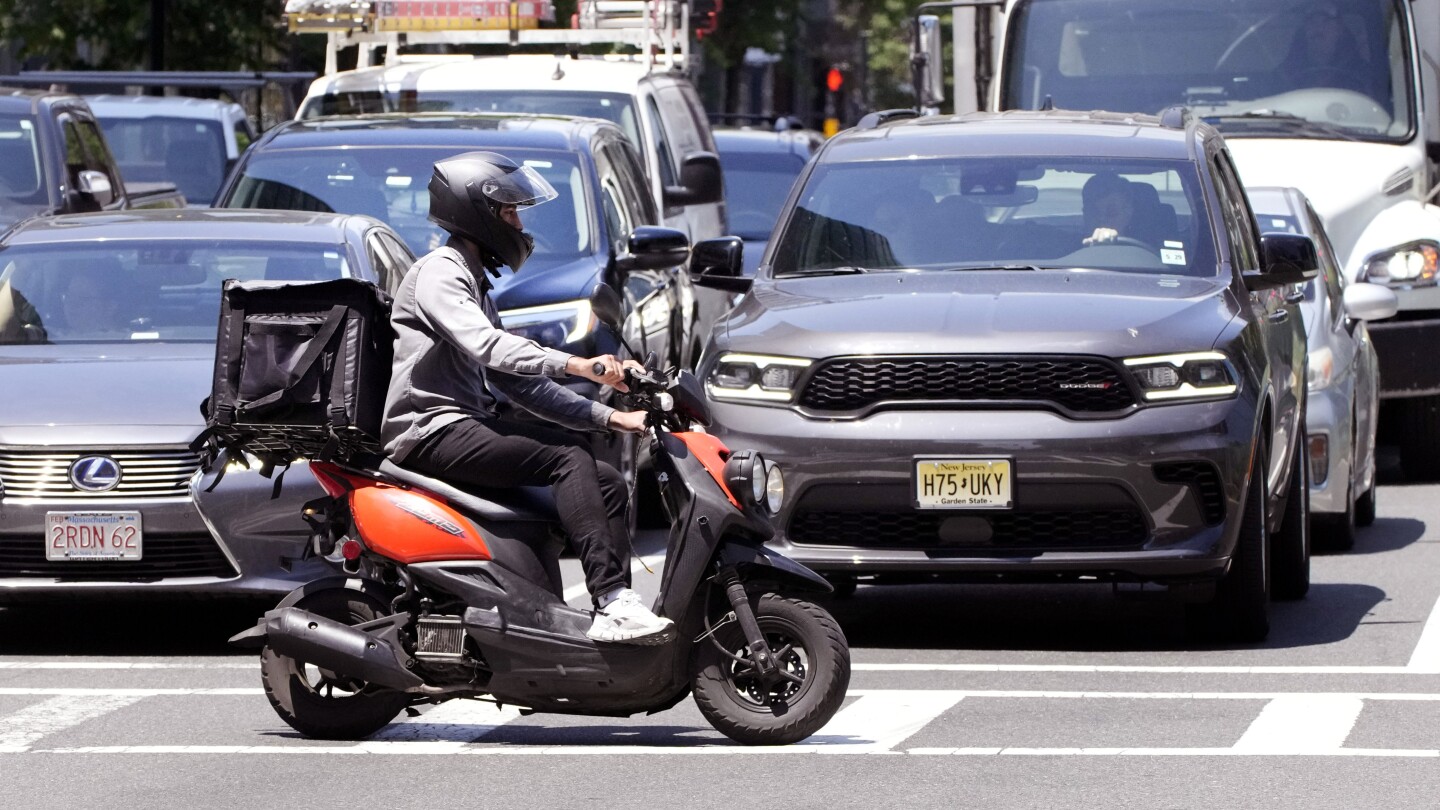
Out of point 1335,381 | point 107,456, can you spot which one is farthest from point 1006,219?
point 107,456

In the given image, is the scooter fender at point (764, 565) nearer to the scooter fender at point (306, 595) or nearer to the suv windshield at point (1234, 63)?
the scooter fender at point (306, 595)

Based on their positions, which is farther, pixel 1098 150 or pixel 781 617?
pixel 1098 150

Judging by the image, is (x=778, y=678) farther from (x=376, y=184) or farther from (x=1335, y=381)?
(x=376, y=184)

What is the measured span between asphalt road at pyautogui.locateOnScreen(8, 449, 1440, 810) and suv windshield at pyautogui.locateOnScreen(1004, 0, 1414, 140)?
6.24 metres

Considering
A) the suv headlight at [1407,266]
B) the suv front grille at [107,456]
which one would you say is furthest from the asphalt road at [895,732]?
the suv headlight at [1407,266]

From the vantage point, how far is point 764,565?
7812 mm

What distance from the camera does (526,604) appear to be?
7.88 meters

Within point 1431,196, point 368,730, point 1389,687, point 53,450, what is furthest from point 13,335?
point 1431,196

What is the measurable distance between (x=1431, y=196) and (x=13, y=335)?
8.86 m

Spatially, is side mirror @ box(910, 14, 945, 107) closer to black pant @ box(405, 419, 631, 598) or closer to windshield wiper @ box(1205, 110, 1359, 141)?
windshield wiper @ box(1205, 110, 1359, 141)

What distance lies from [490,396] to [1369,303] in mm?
6797

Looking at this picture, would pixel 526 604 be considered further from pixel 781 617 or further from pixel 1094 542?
pixel 1094 542

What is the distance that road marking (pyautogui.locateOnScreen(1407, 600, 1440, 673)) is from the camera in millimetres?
9453

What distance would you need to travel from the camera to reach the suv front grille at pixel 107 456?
9.83 m
